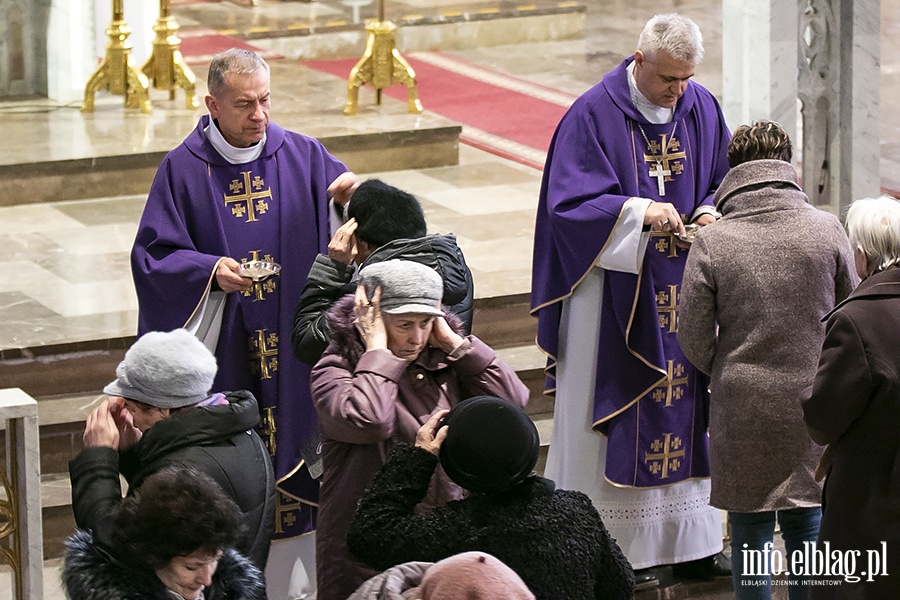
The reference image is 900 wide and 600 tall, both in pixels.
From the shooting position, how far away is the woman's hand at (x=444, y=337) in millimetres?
4285

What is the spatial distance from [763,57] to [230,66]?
11.3 ft

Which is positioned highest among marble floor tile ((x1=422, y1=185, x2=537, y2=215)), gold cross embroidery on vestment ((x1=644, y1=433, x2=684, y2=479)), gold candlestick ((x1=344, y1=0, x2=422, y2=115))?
gold candlestick ((x1=344, y1=0, x2=422, y2=115))

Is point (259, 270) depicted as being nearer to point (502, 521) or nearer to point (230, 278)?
point (230, 278)

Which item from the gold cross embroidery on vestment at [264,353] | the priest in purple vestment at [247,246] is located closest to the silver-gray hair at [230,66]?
the priest in purple vestment at [247,246]

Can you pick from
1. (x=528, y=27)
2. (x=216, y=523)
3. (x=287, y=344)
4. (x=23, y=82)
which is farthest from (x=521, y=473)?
(x=528, y=27)

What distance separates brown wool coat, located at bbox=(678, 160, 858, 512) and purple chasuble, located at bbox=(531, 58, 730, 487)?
1.96ft

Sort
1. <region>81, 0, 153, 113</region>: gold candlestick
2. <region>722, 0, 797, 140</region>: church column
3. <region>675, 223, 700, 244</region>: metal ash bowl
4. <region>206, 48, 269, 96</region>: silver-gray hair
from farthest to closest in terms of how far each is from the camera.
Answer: <region>81, 0, 153, 113</region>: gold candlestick
<region>722, 0, 797, 140</region>: church column
<region>675, 223, 700, 244</region>: metal ash bowl
<region>206, 48, 269, 96</region>: silver-gray hair

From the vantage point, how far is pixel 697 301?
5.04 m

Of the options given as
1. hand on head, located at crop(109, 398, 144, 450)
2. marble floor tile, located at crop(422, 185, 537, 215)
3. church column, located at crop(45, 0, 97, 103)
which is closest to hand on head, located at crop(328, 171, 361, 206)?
hand on head, located at crop(109, 398, 144, 450)

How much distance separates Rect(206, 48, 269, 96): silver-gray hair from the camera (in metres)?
5.07

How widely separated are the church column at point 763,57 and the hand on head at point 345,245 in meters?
3.43

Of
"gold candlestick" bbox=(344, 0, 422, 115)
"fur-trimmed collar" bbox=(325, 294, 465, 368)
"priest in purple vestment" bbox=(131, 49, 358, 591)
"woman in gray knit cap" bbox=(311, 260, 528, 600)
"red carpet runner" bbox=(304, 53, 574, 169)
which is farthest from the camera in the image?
"red carpet runner" bbox=(304, 53, 574, 169)

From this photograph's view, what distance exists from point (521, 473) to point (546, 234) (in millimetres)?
2238

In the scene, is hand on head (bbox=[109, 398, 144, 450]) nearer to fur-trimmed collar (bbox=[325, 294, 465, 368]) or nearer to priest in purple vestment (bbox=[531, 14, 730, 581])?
fur-trimmed collar (bbox=[325, 294, 465, 368])
